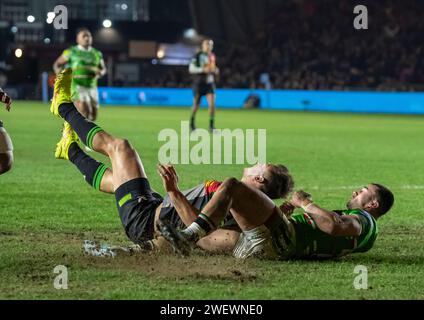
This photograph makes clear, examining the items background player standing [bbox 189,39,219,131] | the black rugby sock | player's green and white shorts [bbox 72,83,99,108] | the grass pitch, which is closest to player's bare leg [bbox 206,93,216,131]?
background player standing [bbox 189,39,219,131]

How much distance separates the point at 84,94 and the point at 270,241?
43.3 ft

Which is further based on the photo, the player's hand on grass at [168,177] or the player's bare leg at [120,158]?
the player's bare leg at [120,158]

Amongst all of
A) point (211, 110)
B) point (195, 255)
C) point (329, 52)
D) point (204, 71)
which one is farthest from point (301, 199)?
point (329, 52)

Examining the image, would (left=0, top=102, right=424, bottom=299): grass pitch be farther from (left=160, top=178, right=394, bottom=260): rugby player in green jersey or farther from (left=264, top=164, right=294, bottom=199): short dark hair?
(left=264, top=164, right=294, bottom=199): short dark hair

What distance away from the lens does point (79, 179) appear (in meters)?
12.4

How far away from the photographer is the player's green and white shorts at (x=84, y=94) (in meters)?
19.2

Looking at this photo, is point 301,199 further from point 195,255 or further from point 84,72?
point 84,72

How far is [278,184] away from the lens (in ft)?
22.2

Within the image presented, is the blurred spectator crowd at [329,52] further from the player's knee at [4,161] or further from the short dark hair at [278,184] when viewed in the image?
the short dark hair at [278,184]

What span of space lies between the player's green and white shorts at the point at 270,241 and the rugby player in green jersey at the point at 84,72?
12.7 meters

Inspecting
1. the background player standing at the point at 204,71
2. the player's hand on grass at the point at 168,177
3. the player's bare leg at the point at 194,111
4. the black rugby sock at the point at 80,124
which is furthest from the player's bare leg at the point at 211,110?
the player's hand on grass at the point at 168,177

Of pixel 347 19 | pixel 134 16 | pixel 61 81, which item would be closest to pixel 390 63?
pixel 347 19

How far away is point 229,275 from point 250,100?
33.5 meters
